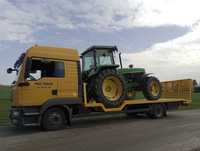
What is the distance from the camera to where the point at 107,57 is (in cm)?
1532

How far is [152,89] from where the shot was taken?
662 inches

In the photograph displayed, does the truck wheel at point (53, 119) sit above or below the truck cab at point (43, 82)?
below

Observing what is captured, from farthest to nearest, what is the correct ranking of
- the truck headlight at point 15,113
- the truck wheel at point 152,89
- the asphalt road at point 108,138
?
the truck wheel at point 152,89, the truck headlight at point 15,113, the asphalt road at point 108,138

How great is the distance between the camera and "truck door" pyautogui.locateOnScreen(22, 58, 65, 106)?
12.1 metres

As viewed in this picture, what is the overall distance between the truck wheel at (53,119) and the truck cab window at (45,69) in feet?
4.18

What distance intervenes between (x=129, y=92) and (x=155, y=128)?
4270mm

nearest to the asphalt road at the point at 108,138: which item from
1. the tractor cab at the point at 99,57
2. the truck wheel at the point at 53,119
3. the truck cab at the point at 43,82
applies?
the truck wheel at the point at 53,119

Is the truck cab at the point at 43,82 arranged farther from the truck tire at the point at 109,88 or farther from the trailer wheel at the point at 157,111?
the trailer wheel at the point at 157,111

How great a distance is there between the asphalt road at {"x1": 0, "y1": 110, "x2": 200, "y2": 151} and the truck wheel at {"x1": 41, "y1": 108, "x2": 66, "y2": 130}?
335mm

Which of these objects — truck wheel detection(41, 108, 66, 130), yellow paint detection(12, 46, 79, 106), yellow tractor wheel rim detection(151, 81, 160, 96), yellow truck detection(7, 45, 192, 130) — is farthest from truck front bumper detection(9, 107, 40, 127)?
yellow tractor wheel rim detection(151, 81, 160, 96)

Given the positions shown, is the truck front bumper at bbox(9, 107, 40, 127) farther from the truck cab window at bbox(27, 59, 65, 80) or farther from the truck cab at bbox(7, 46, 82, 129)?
the truck cab window at bbox(27, 59, 65, 80)

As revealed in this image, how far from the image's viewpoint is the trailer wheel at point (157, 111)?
1627cm

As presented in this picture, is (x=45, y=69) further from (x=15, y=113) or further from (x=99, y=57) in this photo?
(x=99, y=57)

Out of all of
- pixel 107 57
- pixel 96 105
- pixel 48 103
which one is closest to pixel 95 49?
pixel 107 57
